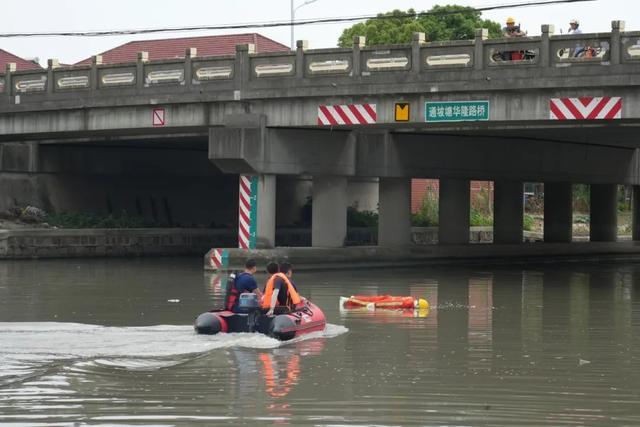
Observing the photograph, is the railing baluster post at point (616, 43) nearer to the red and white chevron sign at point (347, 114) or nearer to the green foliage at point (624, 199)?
the red and white chevron sign at point (347, 114)

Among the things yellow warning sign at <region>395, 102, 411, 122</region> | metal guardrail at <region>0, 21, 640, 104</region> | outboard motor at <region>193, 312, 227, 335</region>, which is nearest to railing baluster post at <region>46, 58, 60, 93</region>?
metal guardrail at <region>0, 21, 640, 104</region>

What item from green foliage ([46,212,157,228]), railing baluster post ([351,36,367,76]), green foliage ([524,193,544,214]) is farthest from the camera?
green foliage ([524,193,544,214])

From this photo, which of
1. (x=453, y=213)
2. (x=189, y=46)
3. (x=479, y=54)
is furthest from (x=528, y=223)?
(x=479, y=54)

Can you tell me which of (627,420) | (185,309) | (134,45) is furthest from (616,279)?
(134,45)

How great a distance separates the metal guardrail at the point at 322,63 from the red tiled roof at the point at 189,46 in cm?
2405

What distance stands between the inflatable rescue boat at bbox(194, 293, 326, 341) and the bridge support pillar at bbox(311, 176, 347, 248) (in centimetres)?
1642

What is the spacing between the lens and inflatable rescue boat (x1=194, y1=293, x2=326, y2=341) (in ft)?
58.7

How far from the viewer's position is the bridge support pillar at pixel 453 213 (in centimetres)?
4141

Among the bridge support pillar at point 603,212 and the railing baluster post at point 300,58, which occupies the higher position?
the railing baluster post at point 300,58

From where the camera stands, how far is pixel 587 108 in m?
29.0

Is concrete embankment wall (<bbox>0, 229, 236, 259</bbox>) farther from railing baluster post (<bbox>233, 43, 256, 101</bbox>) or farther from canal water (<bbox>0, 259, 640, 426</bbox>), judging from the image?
canal water (<bbox>0, 259, 640, 426</bbox>)

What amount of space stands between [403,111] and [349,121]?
1.72 m

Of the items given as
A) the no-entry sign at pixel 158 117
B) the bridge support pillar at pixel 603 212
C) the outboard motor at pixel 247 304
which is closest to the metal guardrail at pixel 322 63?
the no-entry sign at pixel 158 117

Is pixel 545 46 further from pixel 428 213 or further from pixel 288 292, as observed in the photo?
pixel 428 213
